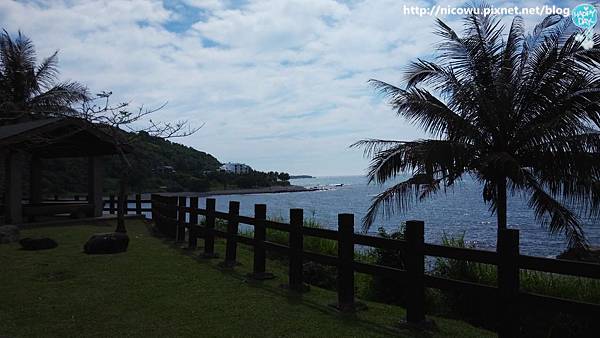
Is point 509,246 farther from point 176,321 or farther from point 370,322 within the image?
point 176,321

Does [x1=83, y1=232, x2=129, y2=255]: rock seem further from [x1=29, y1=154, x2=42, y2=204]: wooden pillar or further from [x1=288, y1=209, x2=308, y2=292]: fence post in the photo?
[x1=29, y1=154, x2=42, y2=204]: wooden pillar

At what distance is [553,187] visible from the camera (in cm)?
1094

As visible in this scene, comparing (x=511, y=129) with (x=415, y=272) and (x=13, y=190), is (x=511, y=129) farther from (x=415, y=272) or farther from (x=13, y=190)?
(x=13, y=190)

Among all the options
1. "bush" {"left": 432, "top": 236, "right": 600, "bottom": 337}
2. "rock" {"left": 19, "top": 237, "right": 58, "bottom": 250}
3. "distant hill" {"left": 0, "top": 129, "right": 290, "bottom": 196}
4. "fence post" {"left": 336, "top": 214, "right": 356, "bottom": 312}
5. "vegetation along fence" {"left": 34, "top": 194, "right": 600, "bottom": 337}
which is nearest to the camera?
"vegetation along fence" {"left": 34, "top": 194, "right": 600, "bottom": 337}

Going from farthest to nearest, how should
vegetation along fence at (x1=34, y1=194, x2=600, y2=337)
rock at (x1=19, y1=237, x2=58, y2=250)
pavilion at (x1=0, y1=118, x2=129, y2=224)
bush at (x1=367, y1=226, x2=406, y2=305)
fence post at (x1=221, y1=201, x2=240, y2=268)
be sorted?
1. pavilion at (x1=0, y1=118, x2=129, y2=224)
2. rock at (x1=19, y1=237, x2=58, y2=250)
3. fence post at (x1=221, y1=201, x2=240, y2=268)
4. bush at (x1=367, y1=226, x2=406, y2=305)
5. vegetation along fence at (x1=34, y1=194, x2=600, y2=337)

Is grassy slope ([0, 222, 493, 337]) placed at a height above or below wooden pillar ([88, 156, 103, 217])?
below

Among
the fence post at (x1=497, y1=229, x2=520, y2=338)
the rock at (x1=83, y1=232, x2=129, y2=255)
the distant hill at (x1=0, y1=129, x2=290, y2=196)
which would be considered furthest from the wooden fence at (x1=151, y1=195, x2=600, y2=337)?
the distant hill at (x1=0, y1=129, x2=290, y2=196)

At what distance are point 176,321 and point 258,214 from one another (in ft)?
10.2

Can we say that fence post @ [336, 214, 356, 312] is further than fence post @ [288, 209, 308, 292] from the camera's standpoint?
No

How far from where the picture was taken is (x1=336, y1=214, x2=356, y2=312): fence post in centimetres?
698

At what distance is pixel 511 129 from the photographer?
11.2 m

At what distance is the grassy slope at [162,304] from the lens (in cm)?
598

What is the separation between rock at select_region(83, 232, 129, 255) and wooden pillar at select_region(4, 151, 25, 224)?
350 inches

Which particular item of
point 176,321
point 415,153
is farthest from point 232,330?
point 415,153
